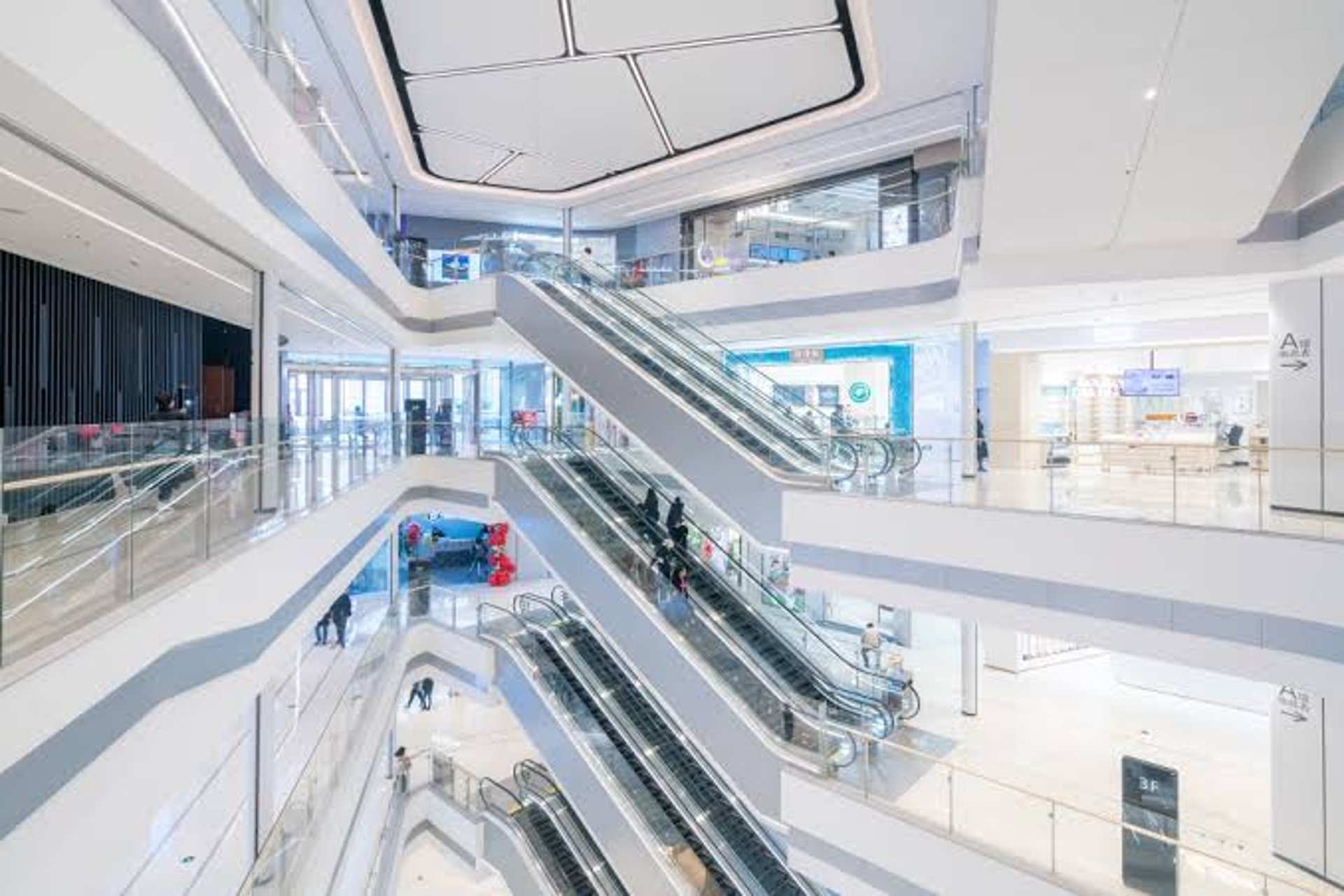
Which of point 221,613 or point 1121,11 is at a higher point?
point 1121,11

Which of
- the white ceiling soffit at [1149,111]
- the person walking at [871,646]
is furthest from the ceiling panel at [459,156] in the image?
the person walking at [871,646]

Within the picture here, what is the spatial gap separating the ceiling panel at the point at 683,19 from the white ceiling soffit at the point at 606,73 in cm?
2

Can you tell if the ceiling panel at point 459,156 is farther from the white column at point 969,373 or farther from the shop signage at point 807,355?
the white column at point 969,373

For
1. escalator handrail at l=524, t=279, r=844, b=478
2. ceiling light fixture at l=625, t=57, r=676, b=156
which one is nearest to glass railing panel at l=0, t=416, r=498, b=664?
escalator handrail at l=524, t=279, r=844, b=478

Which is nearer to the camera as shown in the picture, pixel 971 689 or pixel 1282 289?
pixel 1282 289

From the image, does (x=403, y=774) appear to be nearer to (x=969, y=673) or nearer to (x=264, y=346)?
(x=264, y=346)

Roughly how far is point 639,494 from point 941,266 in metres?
5.38

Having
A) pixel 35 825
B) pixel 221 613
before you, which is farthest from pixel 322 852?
pixel 35 825

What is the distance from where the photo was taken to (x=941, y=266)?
930cm

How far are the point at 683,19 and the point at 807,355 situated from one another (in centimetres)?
839

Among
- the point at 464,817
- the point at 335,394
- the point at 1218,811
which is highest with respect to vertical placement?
the point at 335,394

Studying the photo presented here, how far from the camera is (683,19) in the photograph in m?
8.43

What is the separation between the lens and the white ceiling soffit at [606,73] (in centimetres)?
841

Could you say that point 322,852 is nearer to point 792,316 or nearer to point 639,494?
point 639,494
